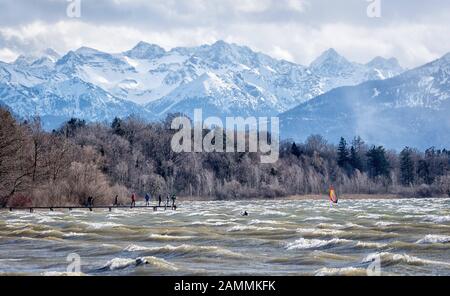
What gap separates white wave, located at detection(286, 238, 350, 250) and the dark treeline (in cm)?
5589

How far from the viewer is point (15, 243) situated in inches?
1976

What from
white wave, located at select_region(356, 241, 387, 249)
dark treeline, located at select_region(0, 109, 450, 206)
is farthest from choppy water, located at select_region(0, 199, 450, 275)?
dark treeline, located at select_region(0, 109, 450, 206)

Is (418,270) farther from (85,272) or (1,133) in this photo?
(1,133)

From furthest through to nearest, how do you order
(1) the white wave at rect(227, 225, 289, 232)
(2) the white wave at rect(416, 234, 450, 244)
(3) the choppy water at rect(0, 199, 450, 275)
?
1. (1) the white wave at rect(227, 225, 289, 232)
2. (2) the white wave at rect(416, 234, 450, 244)
3. (3) the choppy water at rect(0, 199, 450, 275)

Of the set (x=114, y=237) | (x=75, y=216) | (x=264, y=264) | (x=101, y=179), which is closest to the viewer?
(x=264, y=264)

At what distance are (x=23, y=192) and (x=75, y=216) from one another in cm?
2652

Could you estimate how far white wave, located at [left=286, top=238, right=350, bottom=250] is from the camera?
4418 cm

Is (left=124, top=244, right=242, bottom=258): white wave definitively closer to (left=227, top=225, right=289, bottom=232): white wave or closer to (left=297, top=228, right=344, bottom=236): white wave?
(left=297, top=228, right=344, bottom=236): white wave

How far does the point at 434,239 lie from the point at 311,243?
6.97m

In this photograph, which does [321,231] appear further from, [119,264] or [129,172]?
[129,172]

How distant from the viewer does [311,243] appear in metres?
45.5

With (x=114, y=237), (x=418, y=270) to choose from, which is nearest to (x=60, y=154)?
(x=114, y=237)

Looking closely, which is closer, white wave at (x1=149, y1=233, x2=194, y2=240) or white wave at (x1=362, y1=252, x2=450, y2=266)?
white wave at (x1=362, y1=252, x2=450, y2=266)

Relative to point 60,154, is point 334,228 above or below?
below
